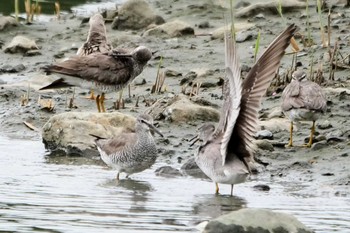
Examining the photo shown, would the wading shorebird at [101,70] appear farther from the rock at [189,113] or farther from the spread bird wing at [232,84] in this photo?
the spread bird wing at [232,84]

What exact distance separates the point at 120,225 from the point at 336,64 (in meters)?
6.29

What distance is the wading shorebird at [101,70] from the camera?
43.4 ft

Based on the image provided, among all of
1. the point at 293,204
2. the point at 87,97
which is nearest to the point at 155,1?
the point at 87,97

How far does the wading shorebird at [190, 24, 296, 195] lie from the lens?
8805 millimetres

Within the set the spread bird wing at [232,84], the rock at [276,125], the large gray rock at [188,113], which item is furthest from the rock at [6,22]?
the spread bird wing at [232,84]

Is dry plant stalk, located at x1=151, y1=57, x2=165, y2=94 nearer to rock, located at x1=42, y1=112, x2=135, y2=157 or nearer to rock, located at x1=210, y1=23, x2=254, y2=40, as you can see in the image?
rock, located at x1=42, y1=112, x2=135, y2=157

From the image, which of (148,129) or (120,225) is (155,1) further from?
(120,225)

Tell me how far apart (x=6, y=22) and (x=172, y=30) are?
3.76 meters

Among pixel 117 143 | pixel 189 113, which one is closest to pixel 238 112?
pixel 117 143

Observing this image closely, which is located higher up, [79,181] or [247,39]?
[247,39]

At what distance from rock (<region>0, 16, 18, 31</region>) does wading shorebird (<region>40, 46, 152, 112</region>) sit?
5.54m

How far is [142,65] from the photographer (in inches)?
541

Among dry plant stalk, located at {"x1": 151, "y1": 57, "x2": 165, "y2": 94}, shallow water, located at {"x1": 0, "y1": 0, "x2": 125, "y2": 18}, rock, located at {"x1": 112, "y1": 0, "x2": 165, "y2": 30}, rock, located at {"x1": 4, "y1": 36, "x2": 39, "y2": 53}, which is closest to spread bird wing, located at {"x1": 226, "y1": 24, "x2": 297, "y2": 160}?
dry plant stalk, located at {"x1": 151, "y1": 57, "x2": 165, "y2": 94}

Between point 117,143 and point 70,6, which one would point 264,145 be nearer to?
point 117,143
